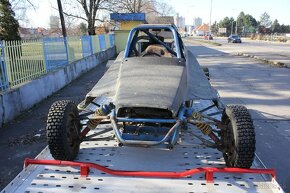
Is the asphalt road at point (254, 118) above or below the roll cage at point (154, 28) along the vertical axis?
below

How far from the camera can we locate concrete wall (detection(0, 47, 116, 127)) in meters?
7.35

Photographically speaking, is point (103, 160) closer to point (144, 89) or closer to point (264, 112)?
point (144, 89)

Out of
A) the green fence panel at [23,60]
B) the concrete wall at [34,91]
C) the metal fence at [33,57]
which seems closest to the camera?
the concrete wall at [34,91]

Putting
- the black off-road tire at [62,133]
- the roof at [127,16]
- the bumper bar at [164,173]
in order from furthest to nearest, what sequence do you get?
the roof at [127,16] < the black off-road tire at [62,133] < the bumper bar at [164,173]

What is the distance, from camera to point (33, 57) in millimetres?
10195

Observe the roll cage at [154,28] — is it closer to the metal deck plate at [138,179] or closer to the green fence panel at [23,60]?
the metal deck plate at [138,179]

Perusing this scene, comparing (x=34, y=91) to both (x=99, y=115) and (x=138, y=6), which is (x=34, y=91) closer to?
(x=99, y=115)

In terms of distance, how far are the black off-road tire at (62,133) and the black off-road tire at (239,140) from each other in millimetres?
2001

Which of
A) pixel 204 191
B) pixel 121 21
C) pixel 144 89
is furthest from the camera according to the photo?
pixel 121 21

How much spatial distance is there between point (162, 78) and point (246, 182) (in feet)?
5.81

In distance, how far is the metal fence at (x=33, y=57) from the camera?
8.20m

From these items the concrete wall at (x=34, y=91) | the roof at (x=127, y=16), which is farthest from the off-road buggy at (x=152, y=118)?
the roof at (x=127, y=16)

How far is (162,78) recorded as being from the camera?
4.70 meters

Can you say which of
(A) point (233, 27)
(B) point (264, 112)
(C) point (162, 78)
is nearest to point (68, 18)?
(B) point (264, 112)
